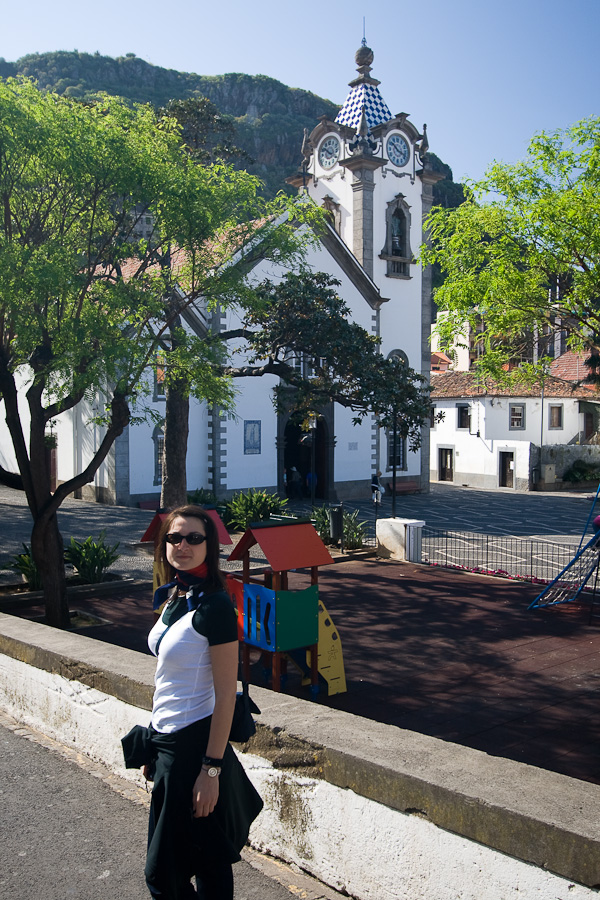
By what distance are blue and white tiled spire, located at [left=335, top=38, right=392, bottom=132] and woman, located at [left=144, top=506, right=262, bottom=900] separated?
3513 centimetres

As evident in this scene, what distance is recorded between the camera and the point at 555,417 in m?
45.0

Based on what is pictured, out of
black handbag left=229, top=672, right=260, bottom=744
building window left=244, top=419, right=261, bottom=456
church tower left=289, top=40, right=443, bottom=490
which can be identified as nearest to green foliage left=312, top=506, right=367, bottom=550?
building window left=244, top=419, right=261, bottom=456

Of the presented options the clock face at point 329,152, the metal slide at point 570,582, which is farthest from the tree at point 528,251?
the clock face at point 329,152

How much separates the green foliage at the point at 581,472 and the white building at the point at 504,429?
23.3 inches

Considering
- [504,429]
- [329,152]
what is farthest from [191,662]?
[504,429]

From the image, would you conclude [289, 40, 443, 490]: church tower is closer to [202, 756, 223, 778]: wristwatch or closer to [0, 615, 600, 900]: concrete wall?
[0, 615, 600, 900]: concrete wall

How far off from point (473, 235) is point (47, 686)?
1462 centimetres

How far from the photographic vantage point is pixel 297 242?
48.3 feet

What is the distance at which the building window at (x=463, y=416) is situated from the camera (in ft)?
142

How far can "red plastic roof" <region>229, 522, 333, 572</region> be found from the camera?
7.72 meters

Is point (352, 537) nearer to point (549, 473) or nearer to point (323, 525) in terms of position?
point (323, 525)

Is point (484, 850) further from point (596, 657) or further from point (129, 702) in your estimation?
point (596, 657)

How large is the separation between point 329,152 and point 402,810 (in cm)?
3555

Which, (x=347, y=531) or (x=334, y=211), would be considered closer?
(x=347, y=531)
